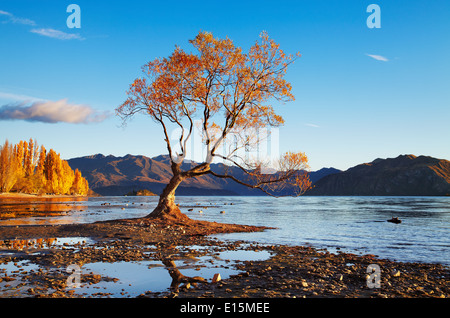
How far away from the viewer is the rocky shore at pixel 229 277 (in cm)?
1134

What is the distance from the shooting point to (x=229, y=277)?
1359cm

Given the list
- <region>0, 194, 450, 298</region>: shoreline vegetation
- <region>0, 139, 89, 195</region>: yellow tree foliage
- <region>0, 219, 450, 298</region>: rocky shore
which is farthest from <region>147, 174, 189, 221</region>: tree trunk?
<region>0, 139, 89, 195</region>: yellow tree foliage

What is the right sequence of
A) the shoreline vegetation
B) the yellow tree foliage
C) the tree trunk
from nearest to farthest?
1. the shoreline vegetation
2. the tree trunk
3. the yellow tree foliage

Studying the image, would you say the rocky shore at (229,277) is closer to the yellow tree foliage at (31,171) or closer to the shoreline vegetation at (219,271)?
the shoreline vegetation at (219,271)

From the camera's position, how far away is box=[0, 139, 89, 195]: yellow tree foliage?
12656cm

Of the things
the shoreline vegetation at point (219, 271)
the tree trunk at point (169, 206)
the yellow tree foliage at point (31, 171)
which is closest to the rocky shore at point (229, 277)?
the shoreline vegetation at point (219, 271)

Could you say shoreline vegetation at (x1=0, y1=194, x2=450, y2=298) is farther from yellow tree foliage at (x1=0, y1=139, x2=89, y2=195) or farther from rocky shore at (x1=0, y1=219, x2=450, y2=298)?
yellow tree foliage at (x1=0, y1=139, x2=89, y2=195)

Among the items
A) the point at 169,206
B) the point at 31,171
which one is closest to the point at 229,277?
the point at 169,206

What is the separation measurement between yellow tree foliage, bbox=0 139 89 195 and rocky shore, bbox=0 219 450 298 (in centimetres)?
11976

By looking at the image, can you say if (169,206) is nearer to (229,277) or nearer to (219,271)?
(219,271)

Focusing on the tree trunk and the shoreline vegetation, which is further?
the tree trunk

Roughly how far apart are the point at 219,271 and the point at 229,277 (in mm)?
1285
